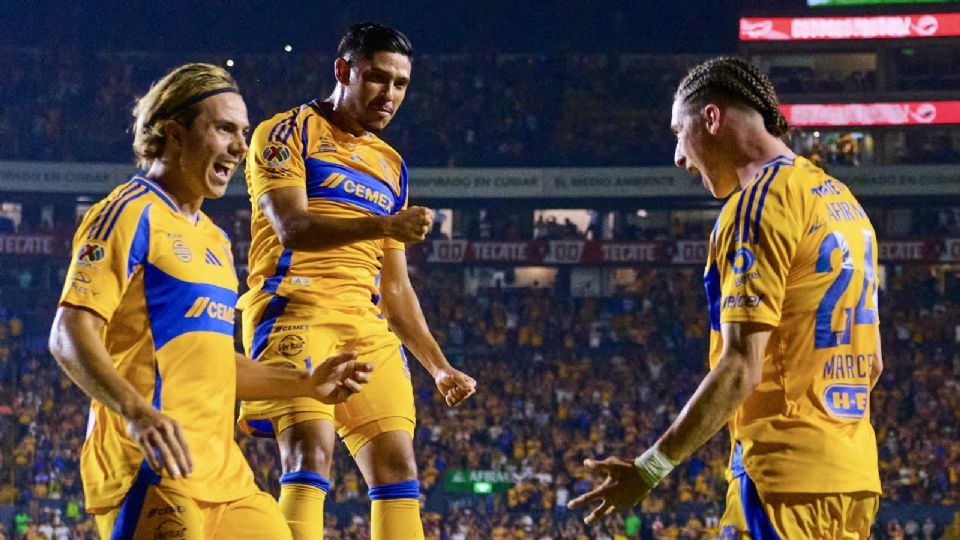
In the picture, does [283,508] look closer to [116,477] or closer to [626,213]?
[116,477]

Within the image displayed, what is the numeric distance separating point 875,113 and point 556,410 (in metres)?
10.3

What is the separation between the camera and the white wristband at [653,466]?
3.80 meters

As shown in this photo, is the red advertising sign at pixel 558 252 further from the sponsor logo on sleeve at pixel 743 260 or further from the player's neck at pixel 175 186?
the sponsor logo on sleeve at pixel 743 260

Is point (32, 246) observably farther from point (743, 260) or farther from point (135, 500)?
point (743, 260)

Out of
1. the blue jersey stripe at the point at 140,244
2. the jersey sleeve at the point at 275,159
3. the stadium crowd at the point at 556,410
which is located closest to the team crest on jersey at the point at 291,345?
the jersey sleeve at the point at 275,159

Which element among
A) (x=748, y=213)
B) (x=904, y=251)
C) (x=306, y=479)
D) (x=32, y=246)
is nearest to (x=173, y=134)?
(x=306, y=479)

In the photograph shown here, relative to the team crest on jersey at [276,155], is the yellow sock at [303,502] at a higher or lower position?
lower

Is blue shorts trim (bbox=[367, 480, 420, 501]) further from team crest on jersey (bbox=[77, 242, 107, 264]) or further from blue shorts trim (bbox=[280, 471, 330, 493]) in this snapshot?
team crest on jersey (bbox=[77, 242, 107, 264])

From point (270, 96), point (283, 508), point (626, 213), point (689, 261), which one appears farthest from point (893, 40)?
point (283, 508)

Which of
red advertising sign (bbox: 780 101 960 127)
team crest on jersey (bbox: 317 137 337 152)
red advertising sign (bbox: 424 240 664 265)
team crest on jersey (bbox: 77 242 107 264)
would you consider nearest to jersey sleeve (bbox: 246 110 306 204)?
team crest on jersey (bbox: 317 137 337 152)

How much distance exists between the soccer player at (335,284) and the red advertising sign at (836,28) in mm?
23609

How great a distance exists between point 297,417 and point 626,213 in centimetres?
3174

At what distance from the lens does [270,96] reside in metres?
37.6

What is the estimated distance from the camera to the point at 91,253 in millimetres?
3820
